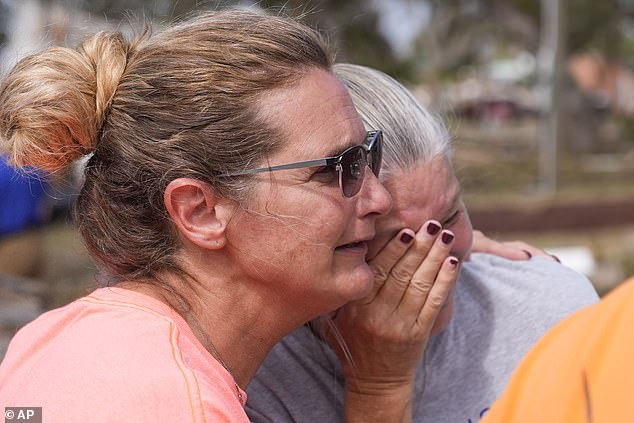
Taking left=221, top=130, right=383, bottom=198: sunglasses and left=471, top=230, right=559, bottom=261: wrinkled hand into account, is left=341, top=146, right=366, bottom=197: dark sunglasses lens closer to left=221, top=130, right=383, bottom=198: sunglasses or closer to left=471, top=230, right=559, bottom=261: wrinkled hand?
left=221, top=130, right=383, bottom=198: sunglasses

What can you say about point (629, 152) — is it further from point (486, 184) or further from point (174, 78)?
point (174, 78)

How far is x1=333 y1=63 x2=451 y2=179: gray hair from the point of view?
214 cm

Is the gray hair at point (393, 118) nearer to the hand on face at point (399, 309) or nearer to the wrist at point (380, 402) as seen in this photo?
the hand on face at point (399, 309)

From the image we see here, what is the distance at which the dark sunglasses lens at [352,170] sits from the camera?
6.14ft

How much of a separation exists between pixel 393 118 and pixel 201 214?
0.58m

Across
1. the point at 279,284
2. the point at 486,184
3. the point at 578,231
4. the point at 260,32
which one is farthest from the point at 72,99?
the point at 486,184

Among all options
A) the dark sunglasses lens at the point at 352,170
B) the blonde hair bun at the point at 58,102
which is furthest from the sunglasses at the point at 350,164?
the blonde hair bun at the point at 58,102

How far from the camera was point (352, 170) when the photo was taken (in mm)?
1884

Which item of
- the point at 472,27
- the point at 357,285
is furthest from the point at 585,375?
the point at 472,27

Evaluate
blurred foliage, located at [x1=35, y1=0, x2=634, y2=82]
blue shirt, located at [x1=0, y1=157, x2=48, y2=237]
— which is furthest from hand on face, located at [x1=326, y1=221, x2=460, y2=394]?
blurred foliage, located at [x1=35, y1=0, x2=634, y2=82]

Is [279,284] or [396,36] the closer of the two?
[279,284]

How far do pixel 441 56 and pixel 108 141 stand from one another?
31021mm

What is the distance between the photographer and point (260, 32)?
1.89m

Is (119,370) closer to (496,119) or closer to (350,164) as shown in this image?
(350,164)
